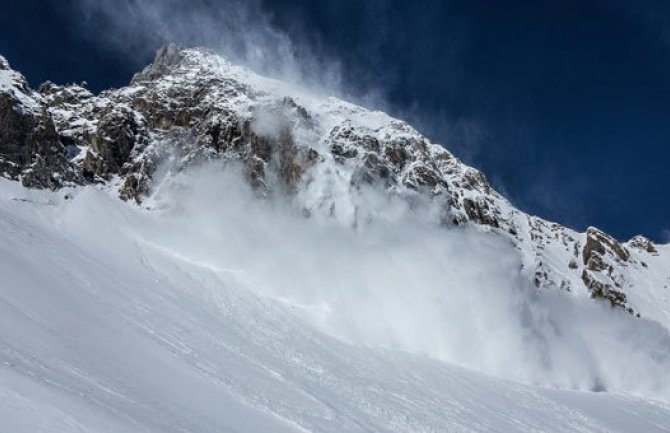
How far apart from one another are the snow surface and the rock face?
3.94 metres

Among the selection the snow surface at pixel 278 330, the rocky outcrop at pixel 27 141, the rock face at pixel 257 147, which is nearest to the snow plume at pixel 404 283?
the snow surface at pixel 278 330

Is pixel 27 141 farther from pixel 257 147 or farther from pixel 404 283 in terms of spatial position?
pixel 404 283

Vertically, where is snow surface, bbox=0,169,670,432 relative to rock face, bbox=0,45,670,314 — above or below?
below

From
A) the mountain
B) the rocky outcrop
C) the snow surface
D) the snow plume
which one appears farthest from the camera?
the snow plume

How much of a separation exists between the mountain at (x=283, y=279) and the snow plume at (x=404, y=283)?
0.89ft

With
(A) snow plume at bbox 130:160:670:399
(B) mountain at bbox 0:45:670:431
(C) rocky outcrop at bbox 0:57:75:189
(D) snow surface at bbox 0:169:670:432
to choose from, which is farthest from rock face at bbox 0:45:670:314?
(D) snow surface at bbox 0:169:670:432

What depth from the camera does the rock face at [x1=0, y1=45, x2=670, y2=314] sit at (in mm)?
64500

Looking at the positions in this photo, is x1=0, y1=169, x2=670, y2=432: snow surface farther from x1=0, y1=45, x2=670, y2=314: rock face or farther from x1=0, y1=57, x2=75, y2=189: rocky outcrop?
x1=0, y1=45, x2=670, y2=314: rock face

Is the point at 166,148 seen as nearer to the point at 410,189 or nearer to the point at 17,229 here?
the point at 410,189

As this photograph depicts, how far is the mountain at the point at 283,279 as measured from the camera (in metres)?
22.1

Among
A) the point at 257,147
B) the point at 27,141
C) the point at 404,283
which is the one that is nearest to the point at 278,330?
the point at 404,283

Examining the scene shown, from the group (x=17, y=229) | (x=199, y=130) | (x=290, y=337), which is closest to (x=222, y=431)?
(x=290, y=337)

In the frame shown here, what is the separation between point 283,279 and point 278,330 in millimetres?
16849

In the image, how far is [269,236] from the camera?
6875 cm
